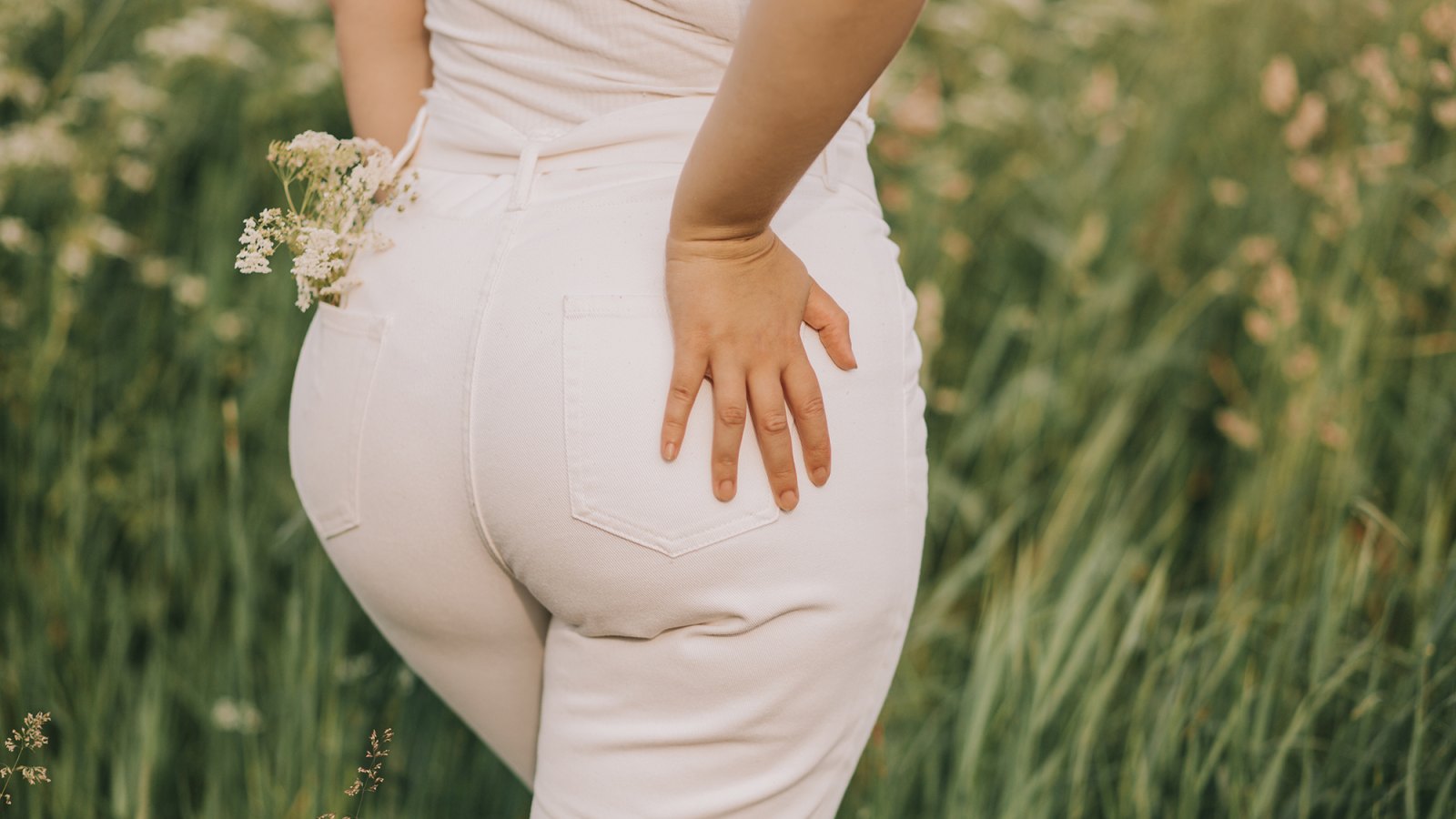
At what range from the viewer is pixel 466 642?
1122mm

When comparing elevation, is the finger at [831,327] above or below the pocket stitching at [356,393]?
above

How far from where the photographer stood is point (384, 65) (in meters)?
1.22

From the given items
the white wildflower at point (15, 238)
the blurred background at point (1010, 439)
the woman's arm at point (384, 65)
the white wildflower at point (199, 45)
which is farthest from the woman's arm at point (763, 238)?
the white wildflower at point (199, 45)

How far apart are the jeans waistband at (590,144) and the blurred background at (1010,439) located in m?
0.68

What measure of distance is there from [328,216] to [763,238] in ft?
1.45

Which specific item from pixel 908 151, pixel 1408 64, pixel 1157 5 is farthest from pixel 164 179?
pixel 1157 5

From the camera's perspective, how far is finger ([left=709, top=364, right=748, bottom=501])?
907mm

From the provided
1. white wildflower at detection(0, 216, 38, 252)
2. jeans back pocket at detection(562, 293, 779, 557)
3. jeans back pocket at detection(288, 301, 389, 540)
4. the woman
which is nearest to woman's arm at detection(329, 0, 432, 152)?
the woman

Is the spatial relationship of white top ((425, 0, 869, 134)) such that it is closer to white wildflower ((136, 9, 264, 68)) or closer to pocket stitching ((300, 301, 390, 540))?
pocket stitching ((300, 301, 390, 540))

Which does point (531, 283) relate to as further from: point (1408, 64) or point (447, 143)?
point (1408, 64)

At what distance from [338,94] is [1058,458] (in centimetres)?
247

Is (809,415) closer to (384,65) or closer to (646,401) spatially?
(646,401)

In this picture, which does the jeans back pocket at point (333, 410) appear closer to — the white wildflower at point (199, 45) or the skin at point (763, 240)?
the skin at point (763, 240)

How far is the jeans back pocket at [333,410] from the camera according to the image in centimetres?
102
